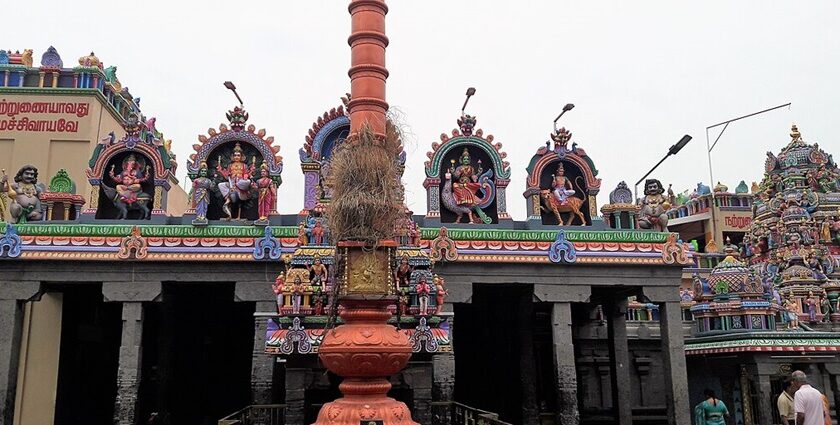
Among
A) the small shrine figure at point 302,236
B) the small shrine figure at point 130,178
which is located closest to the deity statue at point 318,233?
the small shrine figure at point 302,236

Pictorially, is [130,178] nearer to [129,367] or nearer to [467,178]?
[129,367]

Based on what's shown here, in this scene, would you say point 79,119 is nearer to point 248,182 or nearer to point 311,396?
point 248,182

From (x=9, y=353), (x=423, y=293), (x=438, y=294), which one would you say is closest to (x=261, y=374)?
(x=423, y=293)

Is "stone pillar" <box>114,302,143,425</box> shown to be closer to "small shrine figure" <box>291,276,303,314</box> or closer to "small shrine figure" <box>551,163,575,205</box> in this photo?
"small shrine figure" <box>291,276,303,314</box>

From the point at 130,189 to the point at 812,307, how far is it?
21129 millimetres

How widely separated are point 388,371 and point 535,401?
12491 millimetres

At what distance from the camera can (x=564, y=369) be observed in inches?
656

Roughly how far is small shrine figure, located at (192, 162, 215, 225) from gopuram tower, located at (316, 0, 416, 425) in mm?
9071

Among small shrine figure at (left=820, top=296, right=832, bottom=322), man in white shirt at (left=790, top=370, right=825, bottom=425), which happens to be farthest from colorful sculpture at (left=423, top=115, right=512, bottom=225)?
small shrine figure at (left=820, top=296, right=832, bottom=322)

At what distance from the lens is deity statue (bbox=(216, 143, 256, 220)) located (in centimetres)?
1775

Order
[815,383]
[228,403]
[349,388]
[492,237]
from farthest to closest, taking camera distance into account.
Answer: [228,403] → [815,383] → [492,237] → [349,388]

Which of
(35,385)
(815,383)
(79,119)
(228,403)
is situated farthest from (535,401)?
(79,119)

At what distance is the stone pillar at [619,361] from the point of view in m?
18.9

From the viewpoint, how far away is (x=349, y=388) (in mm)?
8281
